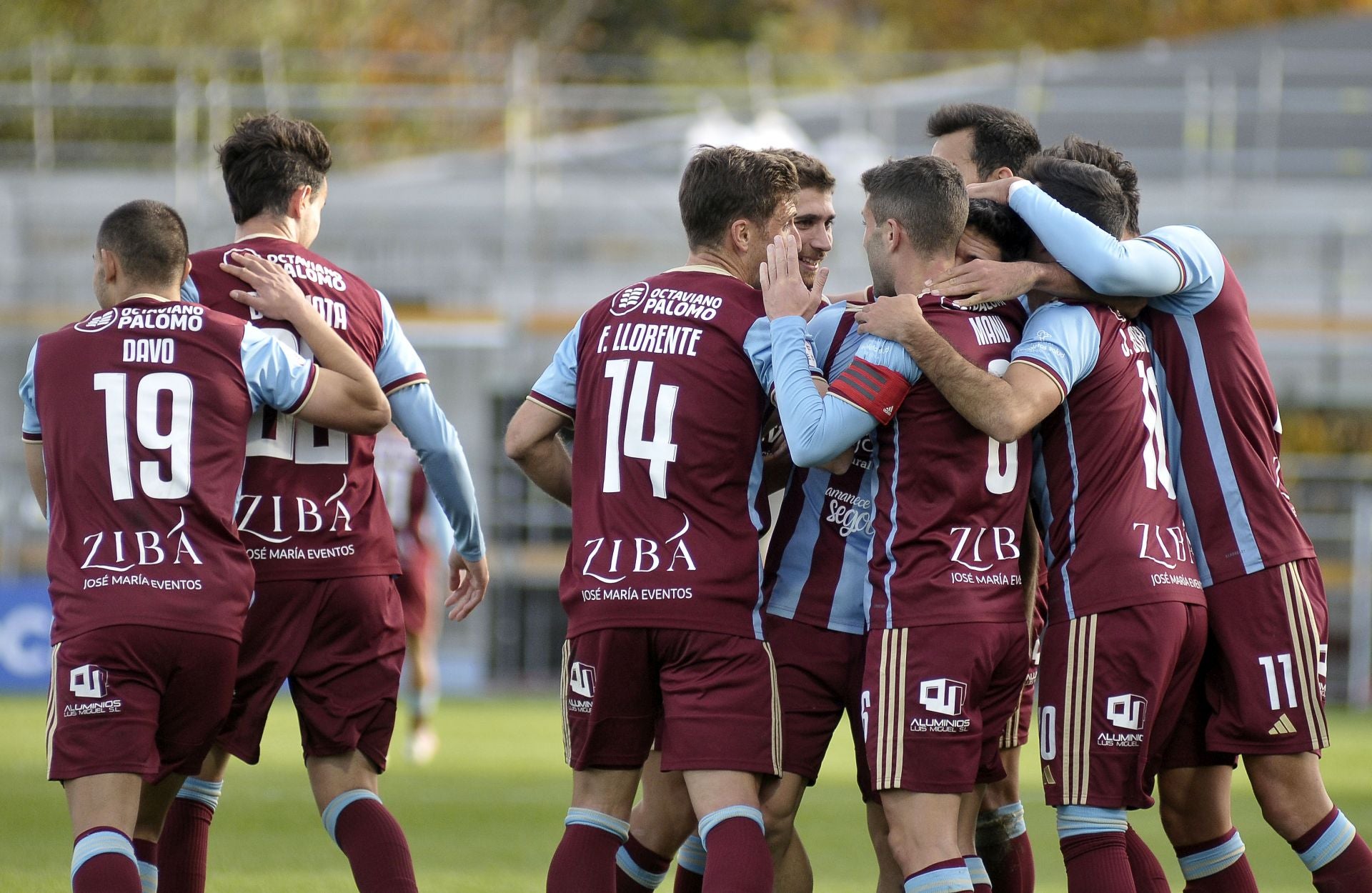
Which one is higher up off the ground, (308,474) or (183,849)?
(308,474)

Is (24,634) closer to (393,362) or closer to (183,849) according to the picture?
(183,849)

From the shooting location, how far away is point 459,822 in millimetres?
8914

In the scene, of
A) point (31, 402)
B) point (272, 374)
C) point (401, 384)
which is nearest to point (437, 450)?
point (401, 384)

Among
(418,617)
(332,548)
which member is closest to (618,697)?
(332,548)

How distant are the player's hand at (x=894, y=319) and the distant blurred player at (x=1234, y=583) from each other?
19.2 inches

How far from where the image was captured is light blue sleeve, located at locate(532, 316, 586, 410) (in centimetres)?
499

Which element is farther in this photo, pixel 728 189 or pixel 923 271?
pixel 728 189

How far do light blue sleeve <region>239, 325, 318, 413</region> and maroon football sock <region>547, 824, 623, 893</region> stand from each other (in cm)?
147

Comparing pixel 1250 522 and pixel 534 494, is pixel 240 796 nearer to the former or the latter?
pixel 1250 522

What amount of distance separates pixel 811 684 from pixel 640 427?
2.95 ft

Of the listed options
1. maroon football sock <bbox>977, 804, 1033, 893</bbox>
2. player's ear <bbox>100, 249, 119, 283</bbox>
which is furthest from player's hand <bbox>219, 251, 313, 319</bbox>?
maroon football sock <bbox>977, 804, 1033, 893</bbox>

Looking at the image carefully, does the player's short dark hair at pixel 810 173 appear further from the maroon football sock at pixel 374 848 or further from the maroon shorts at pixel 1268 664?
the maroon football sock at pixel 374 848

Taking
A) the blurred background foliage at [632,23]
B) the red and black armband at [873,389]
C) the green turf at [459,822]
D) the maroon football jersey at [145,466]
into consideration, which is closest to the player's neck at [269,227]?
the maroon football jersey at [145,466]

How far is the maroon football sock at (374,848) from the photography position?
492 cm
